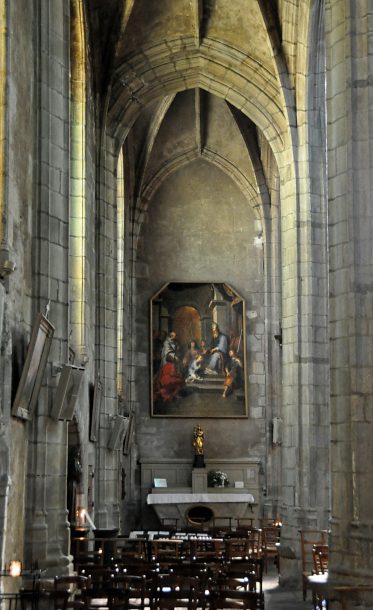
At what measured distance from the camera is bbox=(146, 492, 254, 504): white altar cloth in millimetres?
26844

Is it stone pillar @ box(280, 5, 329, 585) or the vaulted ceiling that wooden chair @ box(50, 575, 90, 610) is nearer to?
stone pillar @ box(280, 5, 329, 585)

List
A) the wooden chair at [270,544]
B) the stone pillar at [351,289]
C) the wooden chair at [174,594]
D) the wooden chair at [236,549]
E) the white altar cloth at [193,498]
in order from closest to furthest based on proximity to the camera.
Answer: the wooden chair at [174,594], the stone pillar at [351,289], the wooden chair at [236,549], the wooden chair at [270,544], the white altar cloth at [193,498]

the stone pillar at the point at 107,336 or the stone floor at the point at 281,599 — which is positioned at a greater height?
the stone pillar at the point at 107,336

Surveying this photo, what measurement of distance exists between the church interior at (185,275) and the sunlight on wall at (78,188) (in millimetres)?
52

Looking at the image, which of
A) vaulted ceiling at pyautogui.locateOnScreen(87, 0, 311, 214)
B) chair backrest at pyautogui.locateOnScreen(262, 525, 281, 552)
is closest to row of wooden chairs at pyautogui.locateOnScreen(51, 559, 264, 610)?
chair backrest at pyautogui.locateOnScreen(262, 525, 281, 552)

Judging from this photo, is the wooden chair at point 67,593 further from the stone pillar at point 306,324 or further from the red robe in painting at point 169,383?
the red robe in painting at point 169,383

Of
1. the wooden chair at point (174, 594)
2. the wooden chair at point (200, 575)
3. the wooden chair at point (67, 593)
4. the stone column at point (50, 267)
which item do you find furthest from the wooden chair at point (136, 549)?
the wooden chair at point (174, 594)

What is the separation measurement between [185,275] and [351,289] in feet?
57.6

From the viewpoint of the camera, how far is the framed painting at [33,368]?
1191 cm

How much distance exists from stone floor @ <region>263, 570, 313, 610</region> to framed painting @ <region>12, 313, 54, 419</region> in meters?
5.70

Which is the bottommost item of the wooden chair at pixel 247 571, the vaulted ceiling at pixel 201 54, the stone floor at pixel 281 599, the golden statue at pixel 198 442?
the stone floor at pixel 281 599

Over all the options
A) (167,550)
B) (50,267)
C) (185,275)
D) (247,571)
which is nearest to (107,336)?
(167,550)

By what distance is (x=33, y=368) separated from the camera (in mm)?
Result: 12344

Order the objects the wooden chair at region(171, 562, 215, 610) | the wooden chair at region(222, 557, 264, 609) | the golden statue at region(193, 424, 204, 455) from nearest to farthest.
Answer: the wooden chair at region(171, 562, 215, 610) → the wooden chair at region(222, 557, 264, 609) → the golden statue at region(193, 424, 204, 455)
